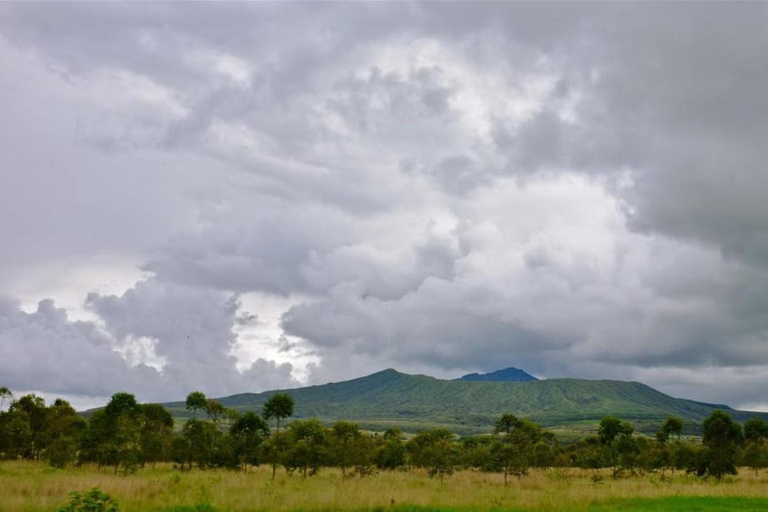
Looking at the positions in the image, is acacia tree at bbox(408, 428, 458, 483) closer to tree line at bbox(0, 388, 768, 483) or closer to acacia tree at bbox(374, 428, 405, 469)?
tree line at bbox(0, 388, 768, 483)

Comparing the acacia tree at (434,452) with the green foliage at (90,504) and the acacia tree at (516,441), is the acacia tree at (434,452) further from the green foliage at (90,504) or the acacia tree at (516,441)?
the green foliage at (90,504)

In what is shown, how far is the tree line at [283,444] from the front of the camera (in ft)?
188

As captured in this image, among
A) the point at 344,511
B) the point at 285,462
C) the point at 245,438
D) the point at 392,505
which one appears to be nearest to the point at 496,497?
the point at 392,505

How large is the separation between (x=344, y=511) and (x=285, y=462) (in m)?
34.7

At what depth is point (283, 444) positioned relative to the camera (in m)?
62.8

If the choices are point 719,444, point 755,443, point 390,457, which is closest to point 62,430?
point 390,457

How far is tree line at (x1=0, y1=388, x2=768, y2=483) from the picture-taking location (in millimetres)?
57375

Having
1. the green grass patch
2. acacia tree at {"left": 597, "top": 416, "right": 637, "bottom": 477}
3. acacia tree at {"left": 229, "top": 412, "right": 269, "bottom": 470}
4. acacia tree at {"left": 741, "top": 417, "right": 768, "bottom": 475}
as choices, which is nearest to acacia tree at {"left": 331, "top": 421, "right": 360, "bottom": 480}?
acacia tree at {"left": 229, "top": 412, "right": 269, "bottom": 470}

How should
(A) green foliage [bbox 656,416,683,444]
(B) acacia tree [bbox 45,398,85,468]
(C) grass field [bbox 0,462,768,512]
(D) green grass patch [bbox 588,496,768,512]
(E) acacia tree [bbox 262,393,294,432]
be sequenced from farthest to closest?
(A) green foliage [bbox 656,416,683,444], (E) acacia tree [bbox 262,393,294,432], (B) acacia tree [bbox 45,398,85,468], (D) green grass patch [bbox 588,496,768,512], (C) grass field [bbox 0,462,768,512]

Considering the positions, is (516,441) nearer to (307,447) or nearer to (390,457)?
(307,447)

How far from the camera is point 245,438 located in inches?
2623

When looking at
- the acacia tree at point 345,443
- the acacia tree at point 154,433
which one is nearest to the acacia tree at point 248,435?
the acacia tree at point 154,433

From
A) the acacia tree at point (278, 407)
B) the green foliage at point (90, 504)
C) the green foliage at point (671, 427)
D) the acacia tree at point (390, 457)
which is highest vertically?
the acacia tree at point (278, 407)

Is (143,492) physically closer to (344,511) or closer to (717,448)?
(344,511)
